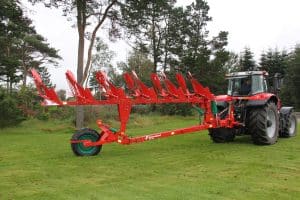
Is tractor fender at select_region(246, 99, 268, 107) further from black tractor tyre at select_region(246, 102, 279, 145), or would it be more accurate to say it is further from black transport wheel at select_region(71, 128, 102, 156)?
black transport wheel at select_region(71, 128, 102, 156)

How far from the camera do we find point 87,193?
22.0 ft

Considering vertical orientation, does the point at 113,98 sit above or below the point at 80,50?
below

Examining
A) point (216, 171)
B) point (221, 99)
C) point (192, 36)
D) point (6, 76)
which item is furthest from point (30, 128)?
point (192, 36)

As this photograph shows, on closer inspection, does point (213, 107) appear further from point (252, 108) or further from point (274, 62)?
point (274, 62)

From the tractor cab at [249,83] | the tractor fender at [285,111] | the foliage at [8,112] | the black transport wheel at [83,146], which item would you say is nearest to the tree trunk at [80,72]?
the foliage at [8,112]

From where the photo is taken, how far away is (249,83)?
1327 cm

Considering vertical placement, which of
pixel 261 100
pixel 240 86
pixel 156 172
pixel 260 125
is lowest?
pixel 156 172

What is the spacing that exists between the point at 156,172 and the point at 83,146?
2.72 metres

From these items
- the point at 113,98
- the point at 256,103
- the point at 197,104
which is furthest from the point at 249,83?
the point at 113,98

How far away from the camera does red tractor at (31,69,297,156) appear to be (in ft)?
33.3

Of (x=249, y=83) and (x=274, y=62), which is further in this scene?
(x=274, y=62)

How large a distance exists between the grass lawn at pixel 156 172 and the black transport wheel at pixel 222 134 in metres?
0.35

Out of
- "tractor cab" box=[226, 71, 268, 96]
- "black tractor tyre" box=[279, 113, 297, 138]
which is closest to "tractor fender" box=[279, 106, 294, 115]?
"black tractor tyre" box=[279, 113, 297, 138]

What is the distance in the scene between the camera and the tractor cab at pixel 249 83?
13.2 meters
